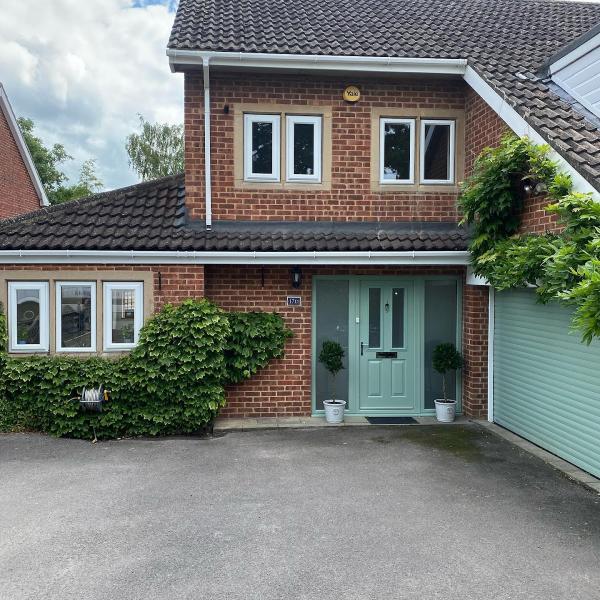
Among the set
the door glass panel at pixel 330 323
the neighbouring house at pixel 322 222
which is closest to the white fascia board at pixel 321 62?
the neighbouring house at pixel 322 222

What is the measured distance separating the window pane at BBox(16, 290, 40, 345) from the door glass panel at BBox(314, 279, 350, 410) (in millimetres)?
4179

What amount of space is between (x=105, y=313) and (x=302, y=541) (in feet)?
15.7

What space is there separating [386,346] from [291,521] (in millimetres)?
4439

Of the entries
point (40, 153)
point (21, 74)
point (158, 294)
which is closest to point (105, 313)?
point (158, 294)

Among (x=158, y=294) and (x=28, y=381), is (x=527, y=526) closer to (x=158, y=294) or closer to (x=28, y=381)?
(x=158, y=294)

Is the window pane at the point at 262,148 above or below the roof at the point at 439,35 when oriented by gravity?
below

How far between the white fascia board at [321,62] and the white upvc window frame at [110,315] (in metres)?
3.36

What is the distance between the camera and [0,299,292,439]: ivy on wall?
7820 millimetres

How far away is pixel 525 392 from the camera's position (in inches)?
308

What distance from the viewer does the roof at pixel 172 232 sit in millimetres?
8070

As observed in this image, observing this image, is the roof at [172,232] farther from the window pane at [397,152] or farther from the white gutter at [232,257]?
the window pane at [397,152]

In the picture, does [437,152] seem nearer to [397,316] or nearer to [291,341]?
[397,316]

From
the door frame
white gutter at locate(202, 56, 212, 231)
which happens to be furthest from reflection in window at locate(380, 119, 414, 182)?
white gutter at locate(202, 56, 212, 231)

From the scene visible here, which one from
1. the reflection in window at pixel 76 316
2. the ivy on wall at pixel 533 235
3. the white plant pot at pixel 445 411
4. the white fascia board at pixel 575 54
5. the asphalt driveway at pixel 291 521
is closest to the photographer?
the asphalt driveway at pixel 291 521
